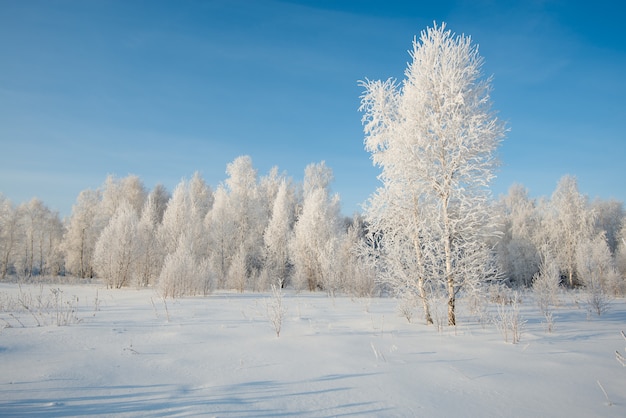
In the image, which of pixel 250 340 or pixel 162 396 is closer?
pixel 162 396

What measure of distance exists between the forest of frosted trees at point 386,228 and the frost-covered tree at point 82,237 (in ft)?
0.46

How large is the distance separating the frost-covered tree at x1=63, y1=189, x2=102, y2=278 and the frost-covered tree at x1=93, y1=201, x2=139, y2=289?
1374 centimetres

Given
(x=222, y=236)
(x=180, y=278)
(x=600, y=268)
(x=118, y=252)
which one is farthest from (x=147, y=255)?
(x=600, y=268)

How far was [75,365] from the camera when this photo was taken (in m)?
4.25

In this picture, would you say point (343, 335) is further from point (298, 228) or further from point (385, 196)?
point (298, 228)

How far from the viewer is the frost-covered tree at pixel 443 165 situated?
8.43 meters

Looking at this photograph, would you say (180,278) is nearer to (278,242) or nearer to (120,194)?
(278,242)

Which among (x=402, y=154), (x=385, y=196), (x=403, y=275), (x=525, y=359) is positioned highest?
(x=402, y=154)

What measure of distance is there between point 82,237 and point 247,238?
18574mm

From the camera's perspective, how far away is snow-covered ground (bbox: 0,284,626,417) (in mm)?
3371

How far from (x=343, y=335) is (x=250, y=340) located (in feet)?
5.83

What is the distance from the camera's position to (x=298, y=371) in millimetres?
4352

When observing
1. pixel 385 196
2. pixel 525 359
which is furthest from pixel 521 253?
pixel 525 359

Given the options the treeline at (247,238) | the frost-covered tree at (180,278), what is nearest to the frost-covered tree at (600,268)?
the treeline at (247,238)
